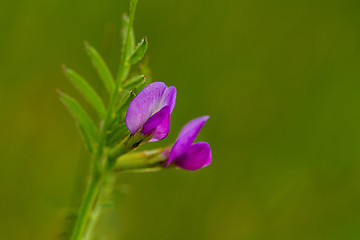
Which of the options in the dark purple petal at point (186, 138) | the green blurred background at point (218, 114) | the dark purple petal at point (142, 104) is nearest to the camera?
the dark purple petal at point (142, 104)

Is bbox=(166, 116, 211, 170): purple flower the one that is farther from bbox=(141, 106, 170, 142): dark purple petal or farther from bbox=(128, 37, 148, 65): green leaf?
bbox=(128, 37, 148, 65): green leaf

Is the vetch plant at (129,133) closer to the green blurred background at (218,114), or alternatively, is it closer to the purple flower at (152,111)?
the purple flower at (152,111)

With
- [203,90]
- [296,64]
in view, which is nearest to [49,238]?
[203,90]

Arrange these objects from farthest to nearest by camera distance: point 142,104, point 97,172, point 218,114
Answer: point 218,114 < point 97,172 < point 142,104

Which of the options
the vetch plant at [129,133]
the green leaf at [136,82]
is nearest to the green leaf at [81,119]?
the vetch plant at [129,133]

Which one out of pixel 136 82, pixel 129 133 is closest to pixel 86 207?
pixel 129 133

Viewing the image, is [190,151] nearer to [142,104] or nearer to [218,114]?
[142,104]

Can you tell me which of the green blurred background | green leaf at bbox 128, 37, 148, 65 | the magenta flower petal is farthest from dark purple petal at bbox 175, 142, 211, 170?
the green blurred background
